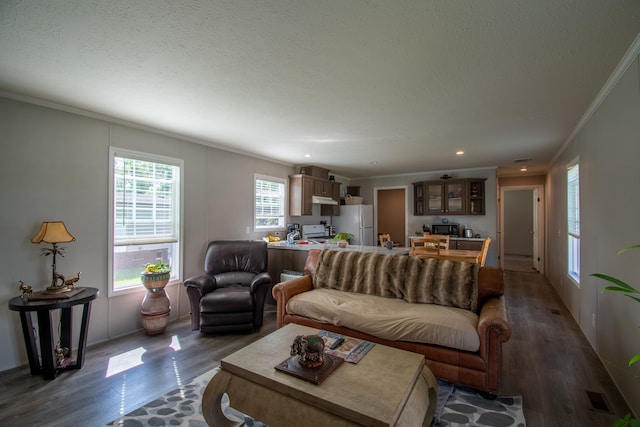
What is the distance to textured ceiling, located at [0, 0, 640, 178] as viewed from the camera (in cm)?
156

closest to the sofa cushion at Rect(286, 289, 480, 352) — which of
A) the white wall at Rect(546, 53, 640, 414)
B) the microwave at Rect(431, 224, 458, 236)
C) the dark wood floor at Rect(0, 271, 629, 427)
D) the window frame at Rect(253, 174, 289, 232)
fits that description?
the dark wood floor at Rect(0, 271, 629, 427)

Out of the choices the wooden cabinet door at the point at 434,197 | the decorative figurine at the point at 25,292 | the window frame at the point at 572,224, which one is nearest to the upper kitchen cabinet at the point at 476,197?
the wooden cabinet door at the point at 434,197

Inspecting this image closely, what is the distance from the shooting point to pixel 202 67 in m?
2.13

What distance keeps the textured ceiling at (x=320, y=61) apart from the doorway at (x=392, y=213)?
511cm

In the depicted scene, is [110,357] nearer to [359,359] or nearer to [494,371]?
[359,359]

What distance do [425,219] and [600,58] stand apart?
205 inches

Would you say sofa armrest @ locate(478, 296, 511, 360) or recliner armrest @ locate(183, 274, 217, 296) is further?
recliner armrest @ locate(183, 274, 217, 296)

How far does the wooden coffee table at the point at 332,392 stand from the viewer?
4.63 feet

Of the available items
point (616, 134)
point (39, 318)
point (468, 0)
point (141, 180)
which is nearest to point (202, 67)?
point (468, 0)

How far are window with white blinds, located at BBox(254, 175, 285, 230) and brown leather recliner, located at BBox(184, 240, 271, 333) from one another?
48.6 inches

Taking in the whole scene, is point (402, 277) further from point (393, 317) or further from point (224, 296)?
point (224, 296)

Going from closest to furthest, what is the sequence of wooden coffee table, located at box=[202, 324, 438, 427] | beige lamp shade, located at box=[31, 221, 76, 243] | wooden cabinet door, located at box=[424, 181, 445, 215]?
1. wooden coffee table, located at box=[202, 324, 438, 427]
2. beige lamp shade, located at box=[31, 221, 76, 243]
3. wooden cabinet door, located at box=[424, 181, 445, 215]

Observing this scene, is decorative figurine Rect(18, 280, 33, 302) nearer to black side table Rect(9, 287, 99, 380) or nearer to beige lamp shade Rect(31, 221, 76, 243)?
black side table Rect(9, 287, 99, 380)

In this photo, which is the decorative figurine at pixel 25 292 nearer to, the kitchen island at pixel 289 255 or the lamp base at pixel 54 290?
the lamp base at pixel 54 290
